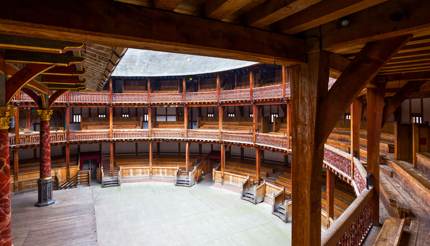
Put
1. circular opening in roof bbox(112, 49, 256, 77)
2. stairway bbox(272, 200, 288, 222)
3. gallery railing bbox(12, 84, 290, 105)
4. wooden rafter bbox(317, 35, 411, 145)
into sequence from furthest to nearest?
circular opening in roof bbox(112, 49, 256, 77) → gallery railing bbox(12, 84, 290, 105) → stairway bbox(272, 200, 288, 222) → wooden rafter bbox(317, 35, 411, 145)

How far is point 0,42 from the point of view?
2.77m

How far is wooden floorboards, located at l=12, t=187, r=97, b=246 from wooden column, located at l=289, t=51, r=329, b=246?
22.8ft

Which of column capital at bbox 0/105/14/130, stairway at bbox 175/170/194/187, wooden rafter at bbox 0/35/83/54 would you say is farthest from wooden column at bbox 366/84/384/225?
stairway at bbox 175/170/194/187

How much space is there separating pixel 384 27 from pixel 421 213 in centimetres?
558

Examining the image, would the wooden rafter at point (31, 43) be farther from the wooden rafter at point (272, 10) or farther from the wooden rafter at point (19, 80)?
the wooden rafter at point (19, 80)

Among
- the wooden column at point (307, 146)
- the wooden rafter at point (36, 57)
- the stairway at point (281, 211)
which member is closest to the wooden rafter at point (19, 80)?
the wooden rafter at point (36, 57)

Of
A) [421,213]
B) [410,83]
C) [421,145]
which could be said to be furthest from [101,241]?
[421,145]

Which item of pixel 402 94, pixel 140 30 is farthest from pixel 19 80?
pixel 402 94

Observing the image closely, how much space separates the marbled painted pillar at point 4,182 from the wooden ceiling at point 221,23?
15.8ft

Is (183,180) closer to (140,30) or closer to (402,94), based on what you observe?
(402,94)

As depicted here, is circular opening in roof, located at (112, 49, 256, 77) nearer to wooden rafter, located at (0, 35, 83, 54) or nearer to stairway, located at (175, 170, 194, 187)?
stairway, located at (175, 170, 194, 187)

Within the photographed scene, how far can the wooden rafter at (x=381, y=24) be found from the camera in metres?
1.92

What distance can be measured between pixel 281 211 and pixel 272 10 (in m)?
12.9

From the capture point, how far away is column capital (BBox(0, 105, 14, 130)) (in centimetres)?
525
